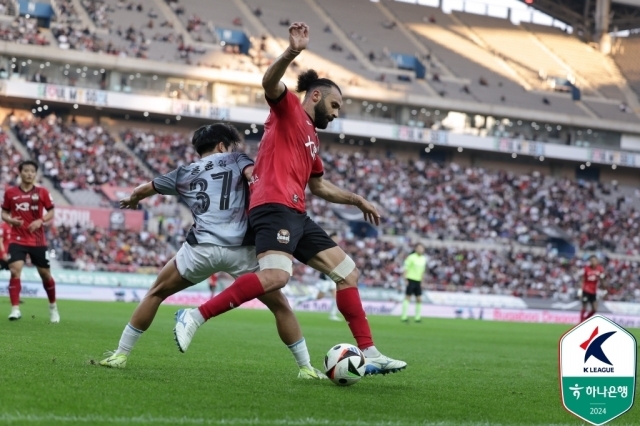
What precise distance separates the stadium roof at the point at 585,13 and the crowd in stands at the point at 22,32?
38826 mm

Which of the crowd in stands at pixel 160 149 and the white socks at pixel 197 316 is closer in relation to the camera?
the white socks at pixel 197 316

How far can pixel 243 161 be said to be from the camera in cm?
793

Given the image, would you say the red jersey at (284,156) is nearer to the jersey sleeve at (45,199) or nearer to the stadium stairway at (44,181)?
the jersey sleeve at (45,199)

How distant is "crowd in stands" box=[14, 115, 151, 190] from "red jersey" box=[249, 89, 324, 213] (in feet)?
119

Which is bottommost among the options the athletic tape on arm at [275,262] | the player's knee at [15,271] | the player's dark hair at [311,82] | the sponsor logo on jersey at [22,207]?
the player's knee at [15,271]

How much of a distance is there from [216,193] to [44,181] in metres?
36.4

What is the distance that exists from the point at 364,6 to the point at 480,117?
39.5 ft

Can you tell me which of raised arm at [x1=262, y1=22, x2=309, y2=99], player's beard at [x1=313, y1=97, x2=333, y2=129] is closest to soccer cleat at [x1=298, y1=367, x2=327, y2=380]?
player's beard at [x1=313, y1=97, x2=333, y2=129]

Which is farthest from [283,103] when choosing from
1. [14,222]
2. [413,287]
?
[413,287]

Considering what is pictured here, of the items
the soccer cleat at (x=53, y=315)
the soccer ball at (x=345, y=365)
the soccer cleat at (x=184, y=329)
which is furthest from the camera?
the soccer cleat at (x=53, y=315)

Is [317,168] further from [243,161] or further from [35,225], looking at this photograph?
[35,225]

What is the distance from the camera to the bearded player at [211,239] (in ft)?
25.4

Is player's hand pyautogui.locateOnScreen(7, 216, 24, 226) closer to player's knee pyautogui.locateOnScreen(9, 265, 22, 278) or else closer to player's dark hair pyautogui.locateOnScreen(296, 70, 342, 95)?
player's knee pyautogui.locateOnScreen(9, 265, 22, 278)

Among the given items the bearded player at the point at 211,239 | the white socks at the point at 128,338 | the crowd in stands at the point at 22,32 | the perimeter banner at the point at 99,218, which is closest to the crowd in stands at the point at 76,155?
the perimeter banner at the point at 99,218
